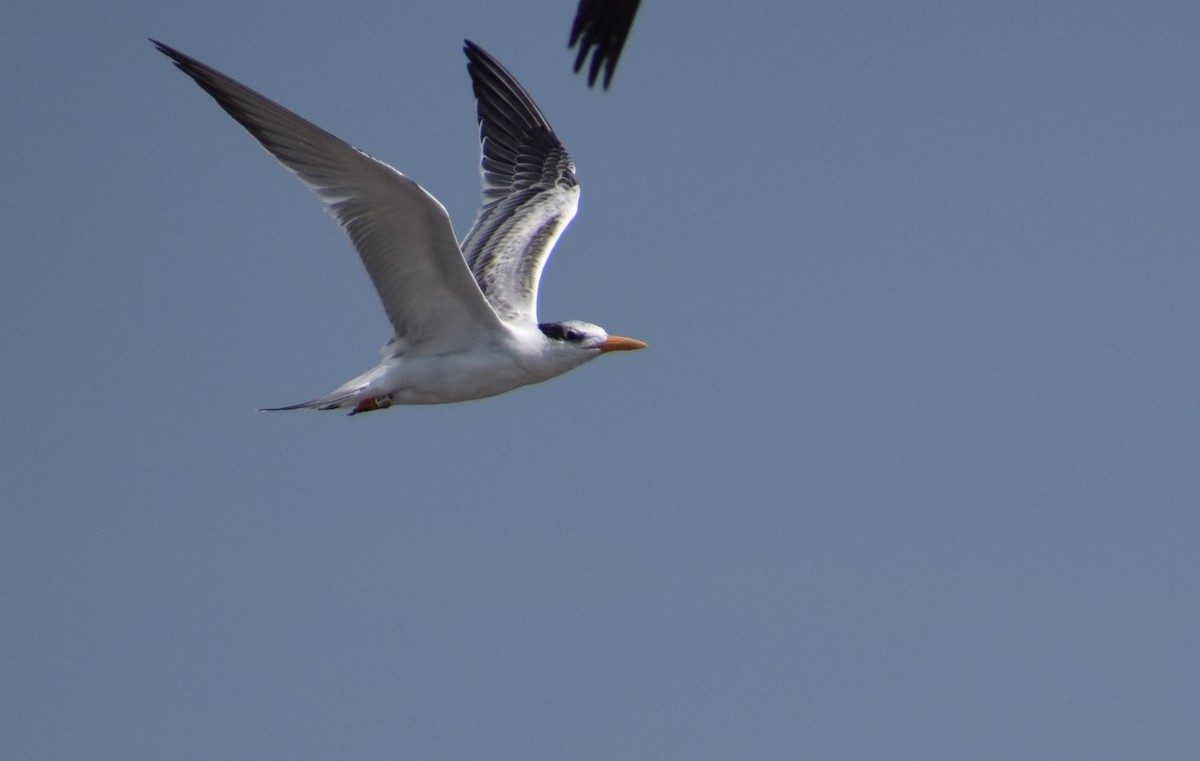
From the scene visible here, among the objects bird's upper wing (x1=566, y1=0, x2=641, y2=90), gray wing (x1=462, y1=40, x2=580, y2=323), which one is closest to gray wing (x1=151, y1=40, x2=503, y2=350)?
gray wing (x1=462, y1=40, x2=580, y2=323)

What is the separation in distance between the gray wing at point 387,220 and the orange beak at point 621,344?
1170mm

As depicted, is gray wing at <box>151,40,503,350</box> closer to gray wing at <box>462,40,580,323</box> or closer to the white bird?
the white bird

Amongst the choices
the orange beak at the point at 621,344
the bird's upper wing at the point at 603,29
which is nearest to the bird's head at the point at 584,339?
the orange beak at the point at 621,344

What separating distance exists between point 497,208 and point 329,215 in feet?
17.0

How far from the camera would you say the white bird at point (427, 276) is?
1395 cm

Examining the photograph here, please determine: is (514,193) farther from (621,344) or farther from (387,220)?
(387,220)

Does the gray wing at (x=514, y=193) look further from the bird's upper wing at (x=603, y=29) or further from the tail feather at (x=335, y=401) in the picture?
the bird's upper wing at (x=603, y=29)

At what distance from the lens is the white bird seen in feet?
45.8

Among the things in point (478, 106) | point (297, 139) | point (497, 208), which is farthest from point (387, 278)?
point (478, 106)

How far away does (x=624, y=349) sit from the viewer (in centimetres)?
1625

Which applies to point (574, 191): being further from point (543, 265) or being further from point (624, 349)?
point (624, 349)

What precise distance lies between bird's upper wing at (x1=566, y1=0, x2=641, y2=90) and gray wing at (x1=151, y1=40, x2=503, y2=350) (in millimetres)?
5218

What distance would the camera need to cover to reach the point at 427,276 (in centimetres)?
1514

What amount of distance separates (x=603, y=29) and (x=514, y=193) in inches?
455
